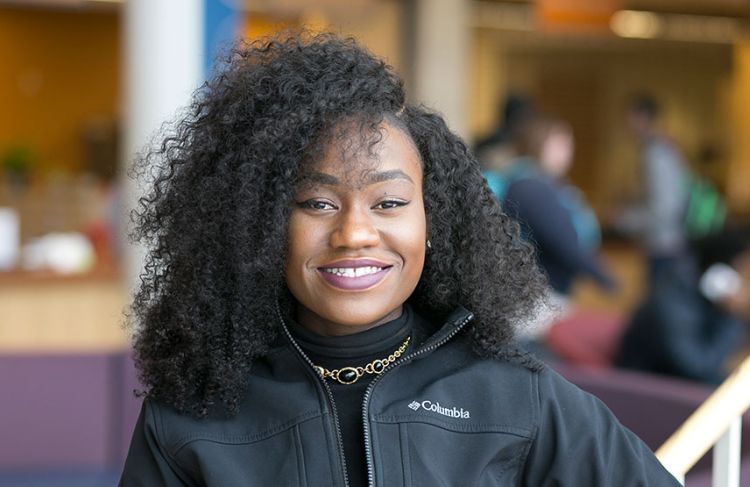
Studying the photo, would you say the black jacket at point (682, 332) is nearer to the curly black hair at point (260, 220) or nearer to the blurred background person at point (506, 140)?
the blurred background person at point (506, 140)

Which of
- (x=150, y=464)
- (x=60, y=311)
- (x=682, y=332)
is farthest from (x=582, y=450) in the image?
(x=60, y=311)

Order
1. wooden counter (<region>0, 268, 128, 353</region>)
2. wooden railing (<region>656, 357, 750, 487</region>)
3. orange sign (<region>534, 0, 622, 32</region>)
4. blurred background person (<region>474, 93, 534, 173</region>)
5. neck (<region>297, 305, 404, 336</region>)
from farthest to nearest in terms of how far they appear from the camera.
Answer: orange sign (<region>534, 0, 622, 32</region>) → wooden counter (<region>0, 268, 128, 353</region>) → blurred background person (<region>474, 93, 534, 173</region>) → wooden railing (<region>656, 357, 750, 487</region>) → neck (<region>297, 305, 404, 336</region>)

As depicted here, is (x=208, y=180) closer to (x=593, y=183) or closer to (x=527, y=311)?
(x=527, y=311)

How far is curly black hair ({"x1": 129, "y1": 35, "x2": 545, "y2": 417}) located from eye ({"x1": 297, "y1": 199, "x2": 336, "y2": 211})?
0.08 ft

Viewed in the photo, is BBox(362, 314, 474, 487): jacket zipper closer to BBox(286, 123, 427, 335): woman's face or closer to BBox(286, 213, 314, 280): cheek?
BBox(286, 123, 427, 335): woman's face

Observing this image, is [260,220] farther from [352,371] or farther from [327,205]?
[352,371]

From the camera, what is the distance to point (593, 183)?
1266 centimetres

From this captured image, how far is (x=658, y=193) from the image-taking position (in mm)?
6801

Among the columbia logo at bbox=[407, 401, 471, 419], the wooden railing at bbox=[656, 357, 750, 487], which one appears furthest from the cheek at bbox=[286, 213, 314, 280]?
the wooden railing at bbox=[656, 357, 750, 487]

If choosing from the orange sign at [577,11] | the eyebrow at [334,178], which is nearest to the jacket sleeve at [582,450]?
the eyebrow at [334,178]

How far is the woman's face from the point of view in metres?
1.55

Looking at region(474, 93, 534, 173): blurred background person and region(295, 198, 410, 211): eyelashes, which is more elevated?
region(295, 198, 410, 211): eyelashes

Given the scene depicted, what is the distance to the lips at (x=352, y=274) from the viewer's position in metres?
1.56

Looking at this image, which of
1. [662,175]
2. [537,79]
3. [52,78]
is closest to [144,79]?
[662,175]
